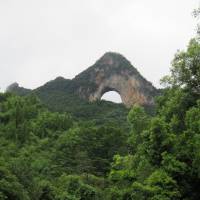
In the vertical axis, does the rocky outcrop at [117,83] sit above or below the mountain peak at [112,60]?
below

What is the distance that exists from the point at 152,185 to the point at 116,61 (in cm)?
6785

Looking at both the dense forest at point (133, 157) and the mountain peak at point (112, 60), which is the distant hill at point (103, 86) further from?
the dense forest at point (133, 157)

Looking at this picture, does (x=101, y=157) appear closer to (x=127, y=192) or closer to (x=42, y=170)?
(x=42, y=170)

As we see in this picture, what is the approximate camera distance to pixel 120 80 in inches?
3302

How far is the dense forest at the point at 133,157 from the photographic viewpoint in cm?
1925

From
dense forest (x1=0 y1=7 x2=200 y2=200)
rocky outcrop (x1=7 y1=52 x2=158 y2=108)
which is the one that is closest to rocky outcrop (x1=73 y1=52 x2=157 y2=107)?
rocky outcrop (x1=7 y1=52 x2=158 y2=108)

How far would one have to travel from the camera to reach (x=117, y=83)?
83812 mm

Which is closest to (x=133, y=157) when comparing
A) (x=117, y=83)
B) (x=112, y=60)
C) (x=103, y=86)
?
(x=117, y=83)

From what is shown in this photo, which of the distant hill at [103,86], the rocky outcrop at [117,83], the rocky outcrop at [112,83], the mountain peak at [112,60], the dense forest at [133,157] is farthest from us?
the mountain peak at [112,60]

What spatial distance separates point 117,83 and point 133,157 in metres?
62.1

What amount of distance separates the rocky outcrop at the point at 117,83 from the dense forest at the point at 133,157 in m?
38.3

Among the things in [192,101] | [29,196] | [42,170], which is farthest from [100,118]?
[192,101]

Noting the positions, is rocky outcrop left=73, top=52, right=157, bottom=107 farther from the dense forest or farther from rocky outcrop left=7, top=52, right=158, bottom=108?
the dense forest

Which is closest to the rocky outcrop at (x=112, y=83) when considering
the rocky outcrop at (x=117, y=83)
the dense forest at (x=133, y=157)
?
the rocky outcrop at (x=117, y=83)
